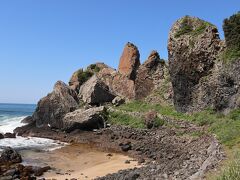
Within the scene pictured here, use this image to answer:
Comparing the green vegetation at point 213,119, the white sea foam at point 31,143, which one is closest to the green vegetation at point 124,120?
the green vegetation at point 213,119

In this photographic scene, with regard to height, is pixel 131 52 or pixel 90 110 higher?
pixel 131 52

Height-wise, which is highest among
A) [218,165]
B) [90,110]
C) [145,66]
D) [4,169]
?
[145,66]

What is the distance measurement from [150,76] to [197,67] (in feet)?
49.4

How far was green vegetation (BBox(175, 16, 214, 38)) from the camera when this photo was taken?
137 feet

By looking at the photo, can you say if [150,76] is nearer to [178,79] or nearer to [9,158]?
[178,79]

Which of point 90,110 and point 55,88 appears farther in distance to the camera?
point 55,88

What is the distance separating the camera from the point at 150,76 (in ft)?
182

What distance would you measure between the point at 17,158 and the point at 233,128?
60.1 feet

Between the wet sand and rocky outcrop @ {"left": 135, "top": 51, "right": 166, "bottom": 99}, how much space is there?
17525mm

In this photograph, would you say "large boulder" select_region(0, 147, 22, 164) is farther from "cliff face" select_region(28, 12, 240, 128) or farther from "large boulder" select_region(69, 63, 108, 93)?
"large boulder" select_region(69, 63, 108, 93)

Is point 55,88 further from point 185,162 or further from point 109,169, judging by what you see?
point 185,162

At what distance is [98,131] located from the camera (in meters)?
45.2

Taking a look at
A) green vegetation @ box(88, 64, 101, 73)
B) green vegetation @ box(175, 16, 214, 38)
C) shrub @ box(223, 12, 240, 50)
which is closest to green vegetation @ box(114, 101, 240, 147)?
shrub @ box(223, 12, 240, 50)

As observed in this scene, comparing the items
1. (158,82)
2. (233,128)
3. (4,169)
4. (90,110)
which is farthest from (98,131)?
(233,128)
